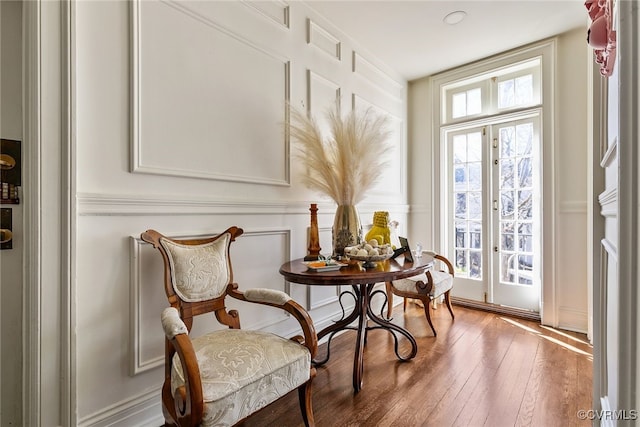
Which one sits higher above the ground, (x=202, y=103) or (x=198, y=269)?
(x=202, y=103)

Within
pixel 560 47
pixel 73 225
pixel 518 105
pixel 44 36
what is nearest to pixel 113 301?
pixel 73 225

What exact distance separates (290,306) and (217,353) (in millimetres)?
341

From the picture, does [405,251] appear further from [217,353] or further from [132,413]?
[132,413]

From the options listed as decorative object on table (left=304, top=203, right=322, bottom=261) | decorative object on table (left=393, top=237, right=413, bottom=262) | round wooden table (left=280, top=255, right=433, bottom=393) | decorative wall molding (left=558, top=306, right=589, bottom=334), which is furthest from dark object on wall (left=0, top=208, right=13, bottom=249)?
decorative wall molding (left=558, top=306, right=589, bottom=334)

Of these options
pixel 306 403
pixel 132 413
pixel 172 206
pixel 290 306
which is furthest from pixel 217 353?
pixel 172 206

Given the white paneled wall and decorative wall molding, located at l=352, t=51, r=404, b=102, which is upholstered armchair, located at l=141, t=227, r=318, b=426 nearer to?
the white paneled wall

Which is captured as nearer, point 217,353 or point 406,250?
point 217,353

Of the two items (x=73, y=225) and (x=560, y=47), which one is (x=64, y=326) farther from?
(x=560, y=47)

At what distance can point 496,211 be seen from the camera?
3201 mm

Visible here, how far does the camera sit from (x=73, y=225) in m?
1.25

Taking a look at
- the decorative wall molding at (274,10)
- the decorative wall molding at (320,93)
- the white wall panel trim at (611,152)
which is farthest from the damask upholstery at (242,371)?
the decorative wall molding at (274,10)

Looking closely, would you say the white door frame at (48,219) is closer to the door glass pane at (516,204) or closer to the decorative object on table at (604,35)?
the decorative object on table at (604,35)

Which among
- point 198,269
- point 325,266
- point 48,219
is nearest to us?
point 48,219

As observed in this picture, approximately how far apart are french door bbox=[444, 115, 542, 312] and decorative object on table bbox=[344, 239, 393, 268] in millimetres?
1937
